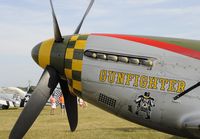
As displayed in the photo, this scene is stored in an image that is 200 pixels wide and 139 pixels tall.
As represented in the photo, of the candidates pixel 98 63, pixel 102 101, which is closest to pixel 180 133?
pixel 102 101

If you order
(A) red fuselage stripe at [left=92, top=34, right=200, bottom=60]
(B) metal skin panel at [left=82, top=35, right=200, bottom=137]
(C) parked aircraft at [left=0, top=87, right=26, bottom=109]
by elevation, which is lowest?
(C) parked aircraft at [left=0, top=87, right=26, bottom=109]

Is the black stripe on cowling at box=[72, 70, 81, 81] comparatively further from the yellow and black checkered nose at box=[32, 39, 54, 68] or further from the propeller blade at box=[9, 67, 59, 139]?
the yellow and black checkered nose at box=[32, 39, 54, 68]

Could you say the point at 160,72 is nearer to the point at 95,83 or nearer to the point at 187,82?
the point at 187,82

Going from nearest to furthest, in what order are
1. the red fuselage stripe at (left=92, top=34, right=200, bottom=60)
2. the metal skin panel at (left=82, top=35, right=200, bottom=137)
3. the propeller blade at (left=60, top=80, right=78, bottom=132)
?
the metal skin panel at (left=82, top=35, right=200, bottom=137), the red fuselage stripe at (left=92, top=34, right=200, bottom=60), the propeller blade at (left=60, top=80, right=78, bottom=132)

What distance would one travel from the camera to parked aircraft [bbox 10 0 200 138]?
5.78 m

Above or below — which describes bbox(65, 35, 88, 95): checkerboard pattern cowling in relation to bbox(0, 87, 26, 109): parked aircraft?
above

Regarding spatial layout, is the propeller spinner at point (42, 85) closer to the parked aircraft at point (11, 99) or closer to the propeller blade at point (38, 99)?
the propeller blade at point (38, 99)

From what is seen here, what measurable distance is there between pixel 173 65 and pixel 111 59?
1149 millimetres

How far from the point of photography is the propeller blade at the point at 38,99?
21.5ft

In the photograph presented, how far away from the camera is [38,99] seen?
6754 millimetres

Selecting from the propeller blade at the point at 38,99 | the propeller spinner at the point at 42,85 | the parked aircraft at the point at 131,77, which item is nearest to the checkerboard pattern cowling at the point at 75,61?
the parked aircraft at the point at 131,77

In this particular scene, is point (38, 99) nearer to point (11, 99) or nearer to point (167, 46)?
point (167, 46)

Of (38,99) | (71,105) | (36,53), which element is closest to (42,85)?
(38,99)

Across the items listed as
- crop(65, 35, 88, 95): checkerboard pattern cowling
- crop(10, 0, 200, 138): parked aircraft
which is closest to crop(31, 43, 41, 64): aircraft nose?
crop(10, 0, 200, 138): parked aircraft
